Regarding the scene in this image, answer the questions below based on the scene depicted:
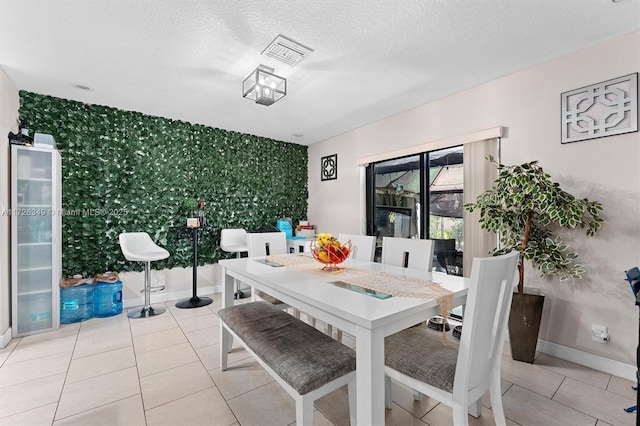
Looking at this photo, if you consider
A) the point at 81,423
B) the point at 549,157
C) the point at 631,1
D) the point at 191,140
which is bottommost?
the point at 81,423

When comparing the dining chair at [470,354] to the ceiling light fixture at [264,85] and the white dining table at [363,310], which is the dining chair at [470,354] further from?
the ceiling light fixture at [264,85]

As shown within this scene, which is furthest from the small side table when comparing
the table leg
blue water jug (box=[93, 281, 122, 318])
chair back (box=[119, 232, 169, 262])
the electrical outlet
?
the electrical outlet

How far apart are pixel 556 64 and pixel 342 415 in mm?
3181

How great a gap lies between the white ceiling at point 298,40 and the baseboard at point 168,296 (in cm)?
245

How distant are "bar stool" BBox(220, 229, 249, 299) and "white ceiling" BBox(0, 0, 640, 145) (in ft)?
6.13

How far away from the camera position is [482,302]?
1237 mm

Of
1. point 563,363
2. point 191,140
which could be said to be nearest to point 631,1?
point 563,363

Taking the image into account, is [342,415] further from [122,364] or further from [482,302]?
[122,364]

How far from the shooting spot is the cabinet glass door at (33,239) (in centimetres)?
281

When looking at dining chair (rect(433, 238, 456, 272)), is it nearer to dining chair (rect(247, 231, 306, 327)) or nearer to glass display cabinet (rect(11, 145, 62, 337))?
dining chair (rect(247, 231, 306, 327))

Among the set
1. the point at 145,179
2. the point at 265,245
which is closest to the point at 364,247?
the point at 265,245

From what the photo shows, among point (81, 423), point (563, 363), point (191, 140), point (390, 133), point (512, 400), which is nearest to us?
point (81, 423)

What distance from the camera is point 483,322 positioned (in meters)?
1.28

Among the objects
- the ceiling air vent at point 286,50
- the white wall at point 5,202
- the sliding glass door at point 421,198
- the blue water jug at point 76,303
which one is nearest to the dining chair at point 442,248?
the sliding glass door at point 421,198
